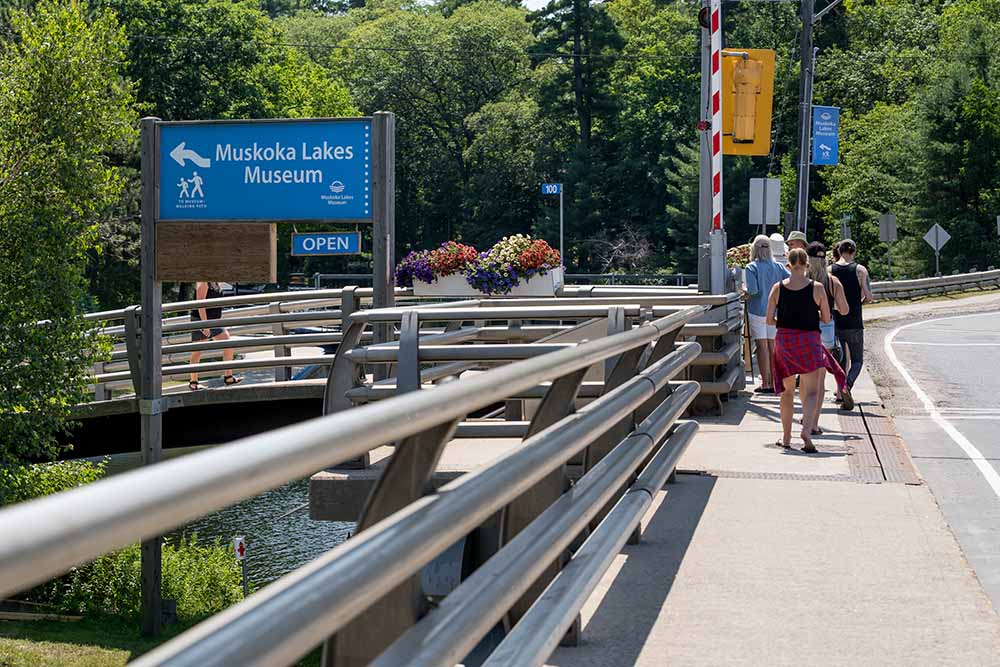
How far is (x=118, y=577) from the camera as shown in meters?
23.3

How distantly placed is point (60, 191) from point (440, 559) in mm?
21436

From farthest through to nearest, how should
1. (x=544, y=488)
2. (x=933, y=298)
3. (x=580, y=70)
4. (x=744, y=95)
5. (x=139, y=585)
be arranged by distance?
(x=580, y=70)
(x=933, y=298)
(x=139, y=585)
(x=744, y=95)
(x=544, y=488)

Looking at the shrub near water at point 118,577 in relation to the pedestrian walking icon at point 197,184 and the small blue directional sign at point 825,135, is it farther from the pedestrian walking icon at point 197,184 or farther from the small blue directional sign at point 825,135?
the small blue directional sign at point 825,135

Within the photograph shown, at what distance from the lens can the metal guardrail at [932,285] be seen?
45531 mm

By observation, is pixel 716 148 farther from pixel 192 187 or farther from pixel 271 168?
pixel 192 187

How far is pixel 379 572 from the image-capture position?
6.35 ft

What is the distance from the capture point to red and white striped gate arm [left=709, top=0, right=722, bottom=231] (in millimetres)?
15297

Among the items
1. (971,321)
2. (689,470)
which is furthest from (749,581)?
(971,321)

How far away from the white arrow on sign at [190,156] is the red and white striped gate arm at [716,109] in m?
5.70

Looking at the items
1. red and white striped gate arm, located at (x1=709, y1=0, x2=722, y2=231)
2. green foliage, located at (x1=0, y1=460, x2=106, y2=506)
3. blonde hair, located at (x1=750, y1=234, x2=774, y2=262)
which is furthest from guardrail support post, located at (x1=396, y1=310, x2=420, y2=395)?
green foliage, located at (x1=0, y1=460, x2=106, y2=506)

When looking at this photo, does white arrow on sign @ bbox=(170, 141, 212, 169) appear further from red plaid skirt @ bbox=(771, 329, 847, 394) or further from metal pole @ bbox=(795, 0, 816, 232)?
metal pole @ bbox=(795, 0, 816, 232)

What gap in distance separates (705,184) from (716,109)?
0.90 metres

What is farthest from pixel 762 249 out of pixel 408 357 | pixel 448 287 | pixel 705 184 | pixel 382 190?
pixel 408 357

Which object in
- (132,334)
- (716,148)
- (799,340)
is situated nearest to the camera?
(799,340)
